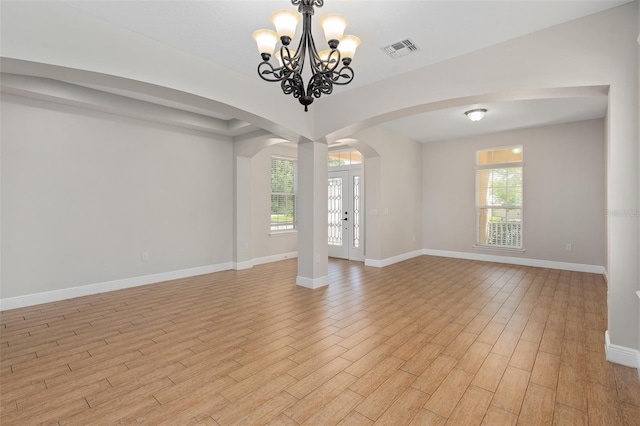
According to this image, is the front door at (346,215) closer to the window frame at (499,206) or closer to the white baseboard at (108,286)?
the white baseboard at (108,286)

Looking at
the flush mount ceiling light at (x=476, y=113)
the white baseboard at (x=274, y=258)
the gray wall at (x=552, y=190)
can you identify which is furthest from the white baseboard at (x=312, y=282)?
the gray wall at (x=552, y=190)

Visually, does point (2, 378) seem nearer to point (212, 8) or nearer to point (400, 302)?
point (212, 8)

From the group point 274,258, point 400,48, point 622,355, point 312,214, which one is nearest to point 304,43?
point 400,48

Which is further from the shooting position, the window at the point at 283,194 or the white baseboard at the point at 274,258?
the window at the point at 283,194

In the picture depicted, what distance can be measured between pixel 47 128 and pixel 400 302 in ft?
16.8

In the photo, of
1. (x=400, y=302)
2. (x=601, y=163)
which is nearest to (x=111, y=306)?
(x=400, y=302)

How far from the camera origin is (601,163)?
5441mm

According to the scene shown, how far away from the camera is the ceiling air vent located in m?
2.92

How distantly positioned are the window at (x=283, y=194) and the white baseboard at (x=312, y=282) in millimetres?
2382

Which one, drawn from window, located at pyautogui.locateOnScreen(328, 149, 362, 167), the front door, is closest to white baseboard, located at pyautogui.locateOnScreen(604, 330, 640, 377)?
the front door

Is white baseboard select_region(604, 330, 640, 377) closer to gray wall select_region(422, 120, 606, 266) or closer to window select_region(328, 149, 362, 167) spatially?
gray wall select_region(422, 120, 606, 266)

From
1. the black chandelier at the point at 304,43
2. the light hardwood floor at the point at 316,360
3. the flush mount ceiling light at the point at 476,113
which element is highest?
the flush mount ceiling light at the point at 476,113

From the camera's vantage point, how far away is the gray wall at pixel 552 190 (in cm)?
552

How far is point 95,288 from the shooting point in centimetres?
434
